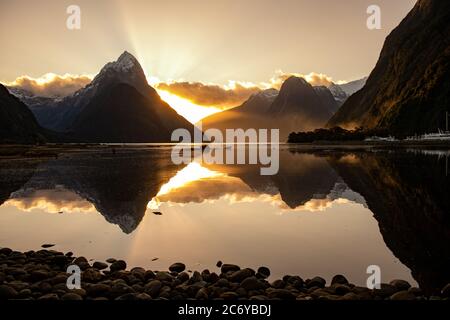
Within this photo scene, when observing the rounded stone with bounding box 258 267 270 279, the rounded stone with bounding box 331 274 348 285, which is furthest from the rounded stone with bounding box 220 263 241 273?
the rounded stone with bounding box 331 274 348 285

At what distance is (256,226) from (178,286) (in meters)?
10.5

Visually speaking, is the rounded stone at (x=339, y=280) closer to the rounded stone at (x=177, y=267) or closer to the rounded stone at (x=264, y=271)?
the rounded stone at (x=264, y=271)

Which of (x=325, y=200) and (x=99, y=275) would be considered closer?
(x=99, y=275)

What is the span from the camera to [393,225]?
2120cm

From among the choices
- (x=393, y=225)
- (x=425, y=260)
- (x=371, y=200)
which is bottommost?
(x=425, y=260)

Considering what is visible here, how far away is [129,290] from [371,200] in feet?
76.1

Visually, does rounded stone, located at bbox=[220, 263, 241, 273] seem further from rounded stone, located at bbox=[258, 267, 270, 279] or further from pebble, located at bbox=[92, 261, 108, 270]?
pebble, located at bbox=[92, 261, 108, 270]

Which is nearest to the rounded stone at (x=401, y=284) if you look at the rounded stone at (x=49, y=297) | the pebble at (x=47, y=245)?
the rounded stone at (x=49, y=297)

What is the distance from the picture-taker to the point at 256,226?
22.3m

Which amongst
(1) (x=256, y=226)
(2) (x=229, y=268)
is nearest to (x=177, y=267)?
(2) (x=229, y=268)

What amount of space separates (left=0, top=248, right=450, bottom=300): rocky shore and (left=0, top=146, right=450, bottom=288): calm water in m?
1.23

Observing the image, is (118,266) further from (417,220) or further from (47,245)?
(417,220)
